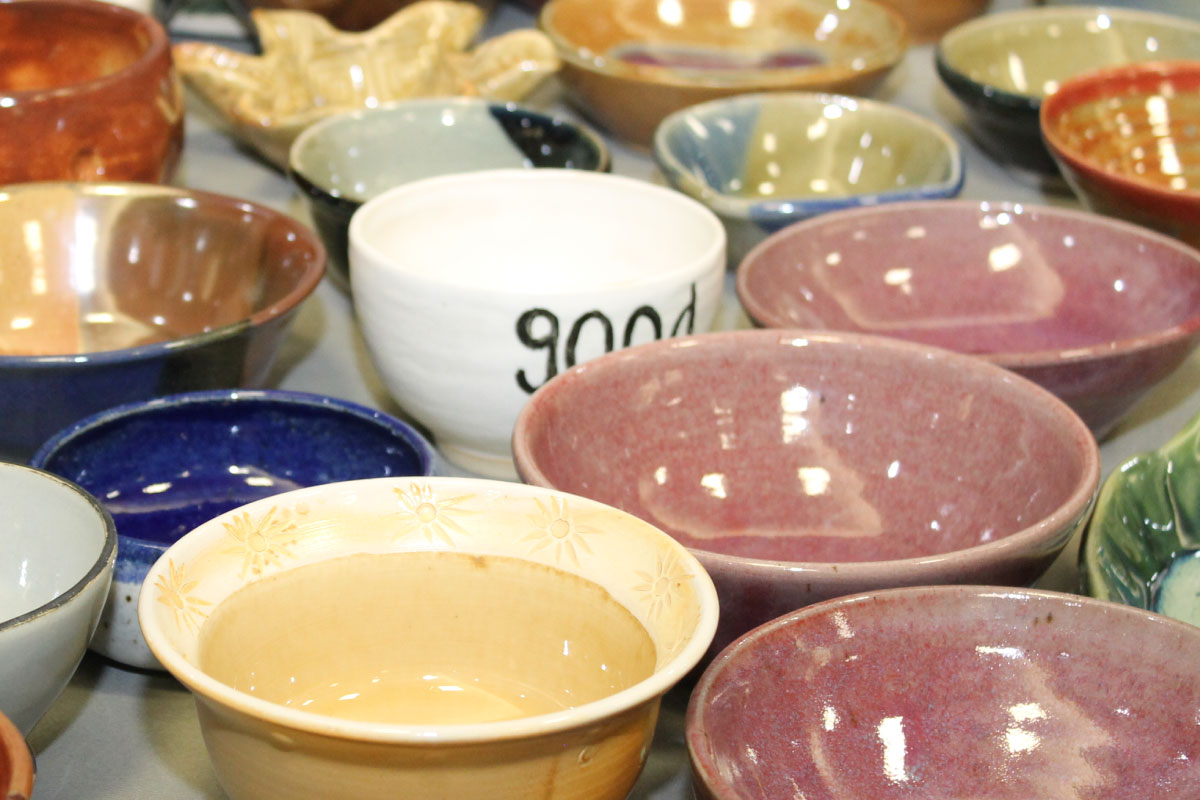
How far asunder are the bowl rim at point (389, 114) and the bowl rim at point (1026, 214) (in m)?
0.19

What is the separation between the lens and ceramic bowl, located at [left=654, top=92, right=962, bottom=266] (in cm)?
118

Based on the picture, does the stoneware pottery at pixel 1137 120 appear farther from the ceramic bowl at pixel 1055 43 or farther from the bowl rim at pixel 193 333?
the bowl rim at pixel 193 333

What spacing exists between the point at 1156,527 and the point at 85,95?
0.76 metres

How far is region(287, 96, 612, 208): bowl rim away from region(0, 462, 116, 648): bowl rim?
0.36m

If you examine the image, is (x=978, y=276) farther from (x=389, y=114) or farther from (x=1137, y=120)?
(x=389, y=114)

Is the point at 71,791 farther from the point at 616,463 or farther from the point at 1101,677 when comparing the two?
the point at 1101,677

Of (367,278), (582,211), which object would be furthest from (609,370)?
(582,211)

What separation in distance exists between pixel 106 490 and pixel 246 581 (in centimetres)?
26

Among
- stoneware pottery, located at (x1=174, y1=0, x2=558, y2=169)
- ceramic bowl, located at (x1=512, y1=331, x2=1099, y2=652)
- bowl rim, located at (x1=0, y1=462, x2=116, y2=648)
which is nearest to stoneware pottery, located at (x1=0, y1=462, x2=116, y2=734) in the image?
bowl rim, located at (x1=0, y1=462, x2=116, y2=648)

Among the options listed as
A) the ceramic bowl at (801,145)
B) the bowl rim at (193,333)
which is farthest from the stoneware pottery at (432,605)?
the ceramic bowl at (801,145)

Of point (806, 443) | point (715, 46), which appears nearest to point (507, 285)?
point (806, 443)

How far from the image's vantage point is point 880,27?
4.59 ft

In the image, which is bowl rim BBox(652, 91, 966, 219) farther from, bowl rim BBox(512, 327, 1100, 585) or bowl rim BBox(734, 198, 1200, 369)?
bowl rim BBox(512, 327, 1100, 585)

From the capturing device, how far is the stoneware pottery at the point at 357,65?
1.23m
